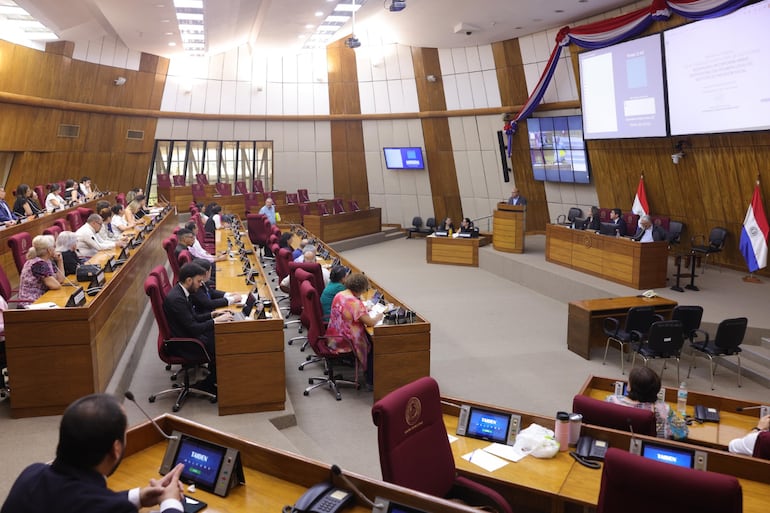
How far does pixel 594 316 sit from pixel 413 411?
5.03 meters

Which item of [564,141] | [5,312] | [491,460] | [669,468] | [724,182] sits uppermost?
[564,141]

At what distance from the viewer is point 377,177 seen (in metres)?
18.9

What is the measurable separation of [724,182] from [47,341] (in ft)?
32.6

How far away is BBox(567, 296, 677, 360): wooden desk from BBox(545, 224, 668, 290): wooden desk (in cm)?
187

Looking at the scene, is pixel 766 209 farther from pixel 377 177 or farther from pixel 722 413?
pixel 377 177

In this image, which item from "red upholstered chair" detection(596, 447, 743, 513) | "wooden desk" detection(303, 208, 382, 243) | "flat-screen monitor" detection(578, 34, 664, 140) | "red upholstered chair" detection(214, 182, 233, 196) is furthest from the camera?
"red upholstered chair" detection(214, 182, 233, 196)

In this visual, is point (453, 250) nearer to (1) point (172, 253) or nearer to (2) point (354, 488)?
(1) point (172, 253)

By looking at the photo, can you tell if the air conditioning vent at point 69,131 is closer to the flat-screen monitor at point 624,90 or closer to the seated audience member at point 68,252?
the seated audience member at point 68,252

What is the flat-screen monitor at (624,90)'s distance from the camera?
1061cm

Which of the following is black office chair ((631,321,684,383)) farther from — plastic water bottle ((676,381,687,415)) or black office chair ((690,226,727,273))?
black office chair ((690,226,727,273))

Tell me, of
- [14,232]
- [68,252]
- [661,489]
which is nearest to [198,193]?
[14,232]

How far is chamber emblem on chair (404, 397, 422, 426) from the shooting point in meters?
2.90

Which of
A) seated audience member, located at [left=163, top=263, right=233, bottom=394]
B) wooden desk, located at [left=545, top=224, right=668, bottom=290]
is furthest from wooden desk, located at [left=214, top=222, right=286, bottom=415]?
wooden desk, located at [left=545, top=224, right=668, bottom=290]

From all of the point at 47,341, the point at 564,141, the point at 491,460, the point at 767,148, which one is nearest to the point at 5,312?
the point at 47,341
